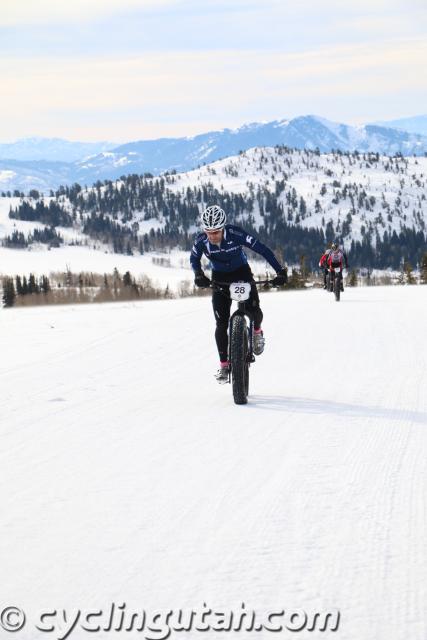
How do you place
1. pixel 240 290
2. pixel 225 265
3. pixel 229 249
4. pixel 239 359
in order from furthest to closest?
1. pixel 225 265
2. pixel 229 249
3. pixel 240 290
4. pixel 239 359

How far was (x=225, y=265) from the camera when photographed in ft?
28.8

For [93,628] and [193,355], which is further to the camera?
[193,355]

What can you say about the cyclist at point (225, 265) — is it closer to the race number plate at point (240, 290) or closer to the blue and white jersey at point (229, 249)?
the blue and white jersey at point (229, 249)

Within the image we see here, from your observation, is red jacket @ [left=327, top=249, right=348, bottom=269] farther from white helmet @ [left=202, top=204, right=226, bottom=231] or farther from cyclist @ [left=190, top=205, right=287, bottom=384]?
white helmet @ [left=202, top=204, right=226, bottom=231]

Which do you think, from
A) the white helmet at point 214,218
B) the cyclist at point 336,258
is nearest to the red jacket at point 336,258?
the cyclist at point 336,258

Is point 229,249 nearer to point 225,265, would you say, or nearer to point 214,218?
point 225,265

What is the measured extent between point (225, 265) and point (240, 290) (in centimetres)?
41

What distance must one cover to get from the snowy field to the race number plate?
119cm

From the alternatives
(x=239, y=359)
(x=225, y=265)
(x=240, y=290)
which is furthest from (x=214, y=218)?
(x=239, y=359)

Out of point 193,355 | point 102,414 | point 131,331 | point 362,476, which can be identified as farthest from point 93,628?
point 131,331

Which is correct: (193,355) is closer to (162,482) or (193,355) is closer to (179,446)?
(179,446)

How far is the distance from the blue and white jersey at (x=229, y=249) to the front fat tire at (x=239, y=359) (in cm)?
72

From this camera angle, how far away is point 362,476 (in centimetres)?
519

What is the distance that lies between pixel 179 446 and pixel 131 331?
913 cm
